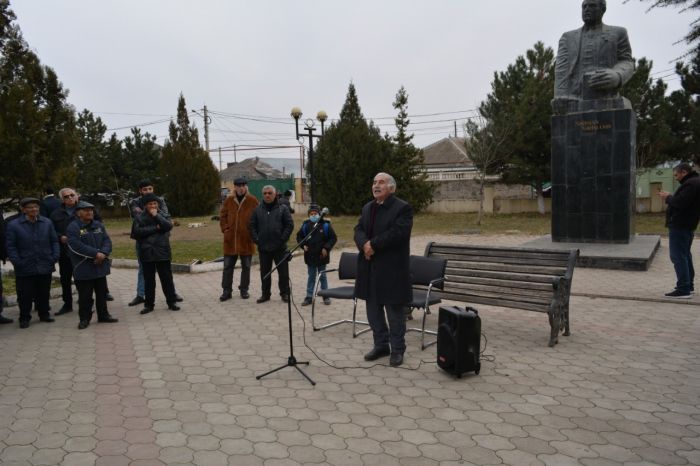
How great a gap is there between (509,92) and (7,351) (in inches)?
1037

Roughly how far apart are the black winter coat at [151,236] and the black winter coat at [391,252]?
3.67 metres

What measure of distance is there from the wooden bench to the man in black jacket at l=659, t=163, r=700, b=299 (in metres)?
2.69

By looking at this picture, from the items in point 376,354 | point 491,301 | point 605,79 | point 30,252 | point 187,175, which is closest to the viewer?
point 376,354

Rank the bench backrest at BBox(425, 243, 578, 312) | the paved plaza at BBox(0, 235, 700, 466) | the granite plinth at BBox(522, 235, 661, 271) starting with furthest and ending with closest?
1. the granite plinth at BBox(522, 235, 661, 271)
2. the bench backrest at BBox(425, 243, 578, 312)
3. the paved plaza at BBox(0, 235, 700, 466)

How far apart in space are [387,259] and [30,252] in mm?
4785

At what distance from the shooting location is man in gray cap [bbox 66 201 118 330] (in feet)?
22.7

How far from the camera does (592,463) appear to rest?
3322 mm

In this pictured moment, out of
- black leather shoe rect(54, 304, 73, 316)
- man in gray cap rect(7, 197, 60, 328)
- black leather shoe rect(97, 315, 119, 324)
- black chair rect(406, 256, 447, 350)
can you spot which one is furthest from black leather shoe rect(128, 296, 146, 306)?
black chair rect(406, 256, 447, 350)

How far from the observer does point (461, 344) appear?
475 cm

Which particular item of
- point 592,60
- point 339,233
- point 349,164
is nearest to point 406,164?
point 349,164

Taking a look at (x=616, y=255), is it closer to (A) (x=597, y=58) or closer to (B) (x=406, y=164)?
(A) (x=597, y=58)

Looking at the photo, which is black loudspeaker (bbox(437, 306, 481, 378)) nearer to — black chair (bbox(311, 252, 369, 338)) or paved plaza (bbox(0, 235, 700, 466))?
→ paved plaza (bbox(0, 235, 700, 466))

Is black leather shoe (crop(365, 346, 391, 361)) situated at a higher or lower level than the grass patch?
lower

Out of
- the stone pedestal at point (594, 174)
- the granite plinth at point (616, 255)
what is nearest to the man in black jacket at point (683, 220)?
the granite plinth at point (616, 255)
